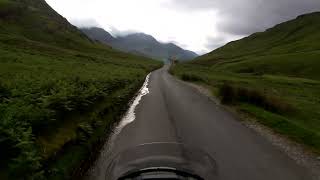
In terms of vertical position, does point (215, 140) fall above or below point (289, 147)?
below

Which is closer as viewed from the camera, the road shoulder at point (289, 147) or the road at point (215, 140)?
the road at point (215, 140)

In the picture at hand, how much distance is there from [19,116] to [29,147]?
8.73ft

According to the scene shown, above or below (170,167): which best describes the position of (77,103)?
below

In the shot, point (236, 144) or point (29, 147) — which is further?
point (236, 144)

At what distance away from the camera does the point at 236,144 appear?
51.9ft

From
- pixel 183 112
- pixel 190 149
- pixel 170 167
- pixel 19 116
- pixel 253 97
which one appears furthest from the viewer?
pixel 253 97

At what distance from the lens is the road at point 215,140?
39.1ft

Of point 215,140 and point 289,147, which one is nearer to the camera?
point 289,147

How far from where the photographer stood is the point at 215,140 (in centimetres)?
→ 1638

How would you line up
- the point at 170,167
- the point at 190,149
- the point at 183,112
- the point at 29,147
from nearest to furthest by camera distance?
1. the point at 170,167
2. the point at 190,149
3. the point at 29,147
4. the point at 183,112

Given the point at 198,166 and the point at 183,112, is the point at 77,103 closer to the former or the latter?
the point at 183,112

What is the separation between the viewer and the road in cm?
1192

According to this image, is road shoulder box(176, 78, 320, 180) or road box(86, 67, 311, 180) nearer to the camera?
road box(86, 67, 311, 180)

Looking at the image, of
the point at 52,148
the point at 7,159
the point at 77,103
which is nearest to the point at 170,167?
the point at 7,159
